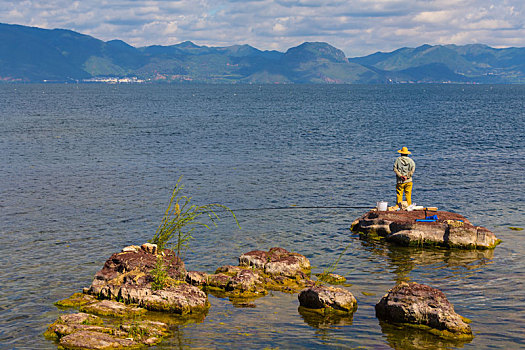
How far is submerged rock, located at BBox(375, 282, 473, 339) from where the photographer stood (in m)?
14.8

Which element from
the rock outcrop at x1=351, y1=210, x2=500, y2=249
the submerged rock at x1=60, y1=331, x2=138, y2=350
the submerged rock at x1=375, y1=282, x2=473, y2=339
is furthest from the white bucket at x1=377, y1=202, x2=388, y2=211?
the submerged rock at x1=60, y1=331, x2=138, y2=350

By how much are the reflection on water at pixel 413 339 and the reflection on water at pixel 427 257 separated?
4700 millimetres

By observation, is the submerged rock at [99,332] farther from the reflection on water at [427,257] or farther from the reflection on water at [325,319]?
the reflection on water at [427,257]

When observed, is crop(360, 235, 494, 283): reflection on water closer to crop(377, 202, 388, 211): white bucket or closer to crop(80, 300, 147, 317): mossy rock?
crop(377, 202, 388, 211): white bucket

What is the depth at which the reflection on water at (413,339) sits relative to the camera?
14.1 metres

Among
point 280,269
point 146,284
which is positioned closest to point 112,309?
point 146,284

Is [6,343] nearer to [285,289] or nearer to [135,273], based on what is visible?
[135,273]

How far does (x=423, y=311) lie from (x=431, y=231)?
9328 millimetres

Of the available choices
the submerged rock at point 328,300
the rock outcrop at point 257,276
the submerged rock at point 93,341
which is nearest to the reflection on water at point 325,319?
the submerged rock at point 328,300

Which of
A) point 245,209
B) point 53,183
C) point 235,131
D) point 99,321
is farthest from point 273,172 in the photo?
point 235,131

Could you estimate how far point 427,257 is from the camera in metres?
22.6

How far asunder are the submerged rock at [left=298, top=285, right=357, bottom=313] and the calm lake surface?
44 centimetres

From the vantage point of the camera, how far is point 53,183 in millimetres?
38688

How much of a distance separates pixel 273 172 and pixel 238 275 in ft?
84.9
